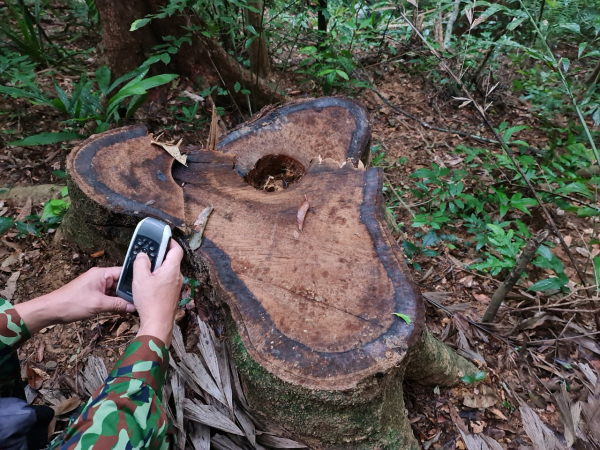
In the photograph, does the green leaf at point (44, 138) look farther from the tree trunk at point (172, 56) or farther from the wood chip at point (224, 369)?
the wood chip at point (224, 369)

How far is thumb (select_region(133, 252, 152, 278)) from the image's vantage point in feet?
4.32

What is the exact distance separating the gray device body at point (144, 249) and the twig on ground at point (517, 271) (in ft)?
4.84

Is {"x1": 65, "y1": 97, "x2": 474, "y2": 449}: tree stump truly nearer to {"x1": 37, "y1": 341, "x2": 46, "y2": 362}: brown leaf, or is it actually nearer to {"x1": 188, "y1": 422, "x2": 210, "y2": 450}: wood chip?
{"x1": 188, "y1": 422, "x2": 210, "y2": 450}: wood chip

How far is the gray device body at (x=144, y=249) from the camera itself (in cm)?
138

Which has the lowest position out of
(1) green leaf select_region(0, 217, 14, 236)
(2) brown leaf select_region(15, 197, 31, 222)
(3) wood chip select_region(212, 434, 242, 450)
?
(3) wood chip select_region(212, 434, 242, 450)

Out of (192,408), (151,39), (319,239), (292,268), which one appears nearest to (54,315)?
(192,408)

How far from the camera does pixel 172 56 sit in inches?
131

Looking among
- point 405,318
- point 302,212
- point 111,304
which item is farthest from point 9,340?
point 405,318

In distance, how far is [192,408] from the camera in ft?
5.47

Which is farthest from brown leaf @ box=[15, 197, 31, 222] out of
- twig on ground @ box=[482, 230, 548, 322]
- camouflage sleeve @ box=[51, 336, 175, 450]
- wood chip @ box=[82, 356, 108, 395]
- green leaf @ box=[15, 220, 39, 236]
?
twig on ground @ box=[482, 230, 548, 322]

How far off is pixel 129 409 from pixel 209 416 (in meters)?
0.66

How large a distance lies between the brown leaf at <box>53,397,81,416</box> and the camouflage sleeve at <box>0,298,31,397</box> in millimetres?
428

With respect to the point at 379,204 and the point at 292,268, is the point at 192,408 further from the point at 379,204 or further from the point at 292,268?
the point at 379,204

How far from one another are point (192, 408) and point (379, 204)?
4.04ft
